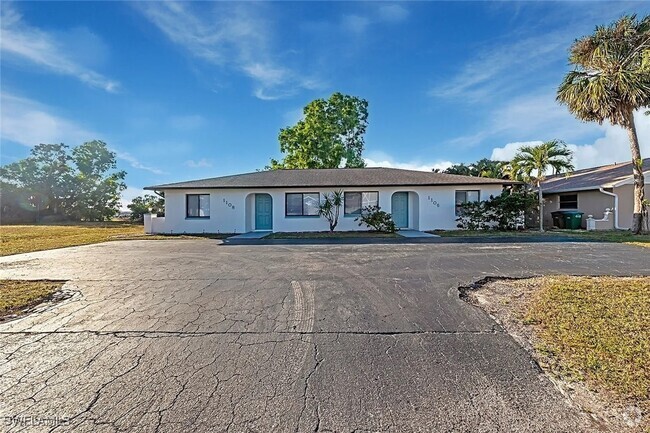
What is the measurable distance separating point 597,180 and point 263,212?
2049cm

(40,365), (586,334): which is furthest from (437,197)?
(40,365)

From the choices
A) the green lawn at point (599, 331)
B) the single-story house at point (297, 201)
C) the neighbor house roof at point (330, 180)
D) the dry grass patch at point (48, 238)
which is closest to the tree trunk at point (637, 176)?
the neighbor house roof at point (330, 180)

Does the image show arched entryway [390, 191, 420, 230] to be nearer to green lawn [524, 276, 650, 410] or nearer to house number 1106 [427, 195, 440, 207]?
house number 1106 [427, 195, 440, 207]

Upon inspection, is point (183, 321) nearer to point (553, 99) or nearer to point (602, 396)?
point (602, 396)

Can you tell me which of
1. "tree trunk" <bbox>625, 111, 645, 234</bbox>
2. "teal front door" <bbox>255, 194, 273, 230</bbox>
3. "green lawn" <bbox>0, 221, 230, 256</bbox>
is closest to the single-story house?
"teal front door" <bbox>255, 194, 273, 230</bbox>

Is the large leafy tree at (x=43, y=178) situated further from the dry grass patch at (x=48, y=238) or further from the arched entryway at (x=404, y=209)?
the arched entryway at (x=404, y=209)

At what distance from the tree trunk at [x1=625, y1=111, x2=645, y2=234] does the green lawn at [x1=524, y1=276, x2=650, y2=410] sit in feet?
39.9

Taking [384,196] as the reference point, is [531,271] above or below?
below

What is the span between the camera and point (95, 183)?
34.7 meters

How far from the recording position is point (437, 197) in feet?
57.7

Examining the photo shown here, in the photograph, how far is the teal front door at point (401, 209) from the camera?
18.3 metres

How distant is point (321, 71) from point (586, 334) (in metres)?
18.9

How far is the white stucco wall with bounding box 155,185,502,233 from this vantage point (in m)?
17.5

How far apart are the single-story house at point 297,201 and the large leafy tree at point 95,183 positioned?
2233 cm
